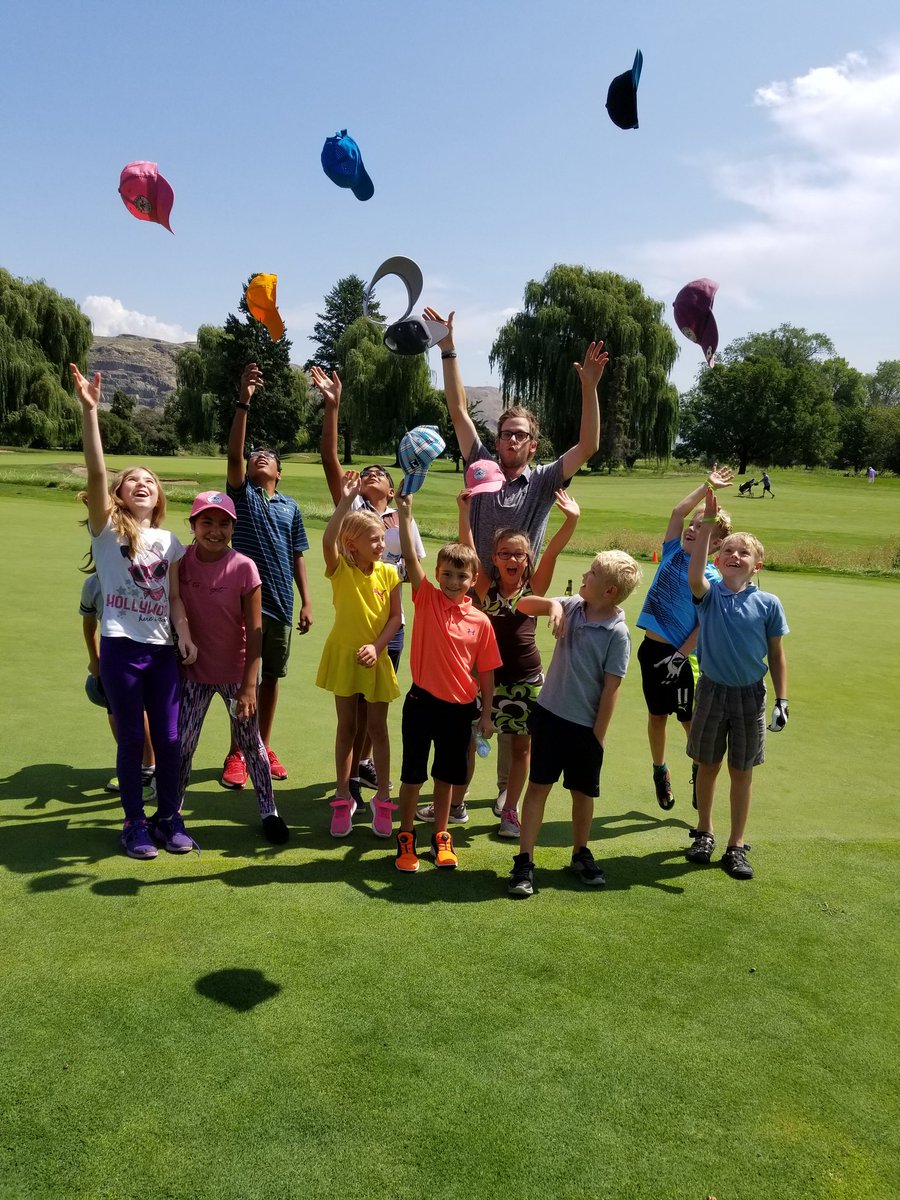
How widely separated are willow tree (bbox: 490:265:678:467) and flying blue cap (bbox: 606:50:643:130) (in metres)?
36.3

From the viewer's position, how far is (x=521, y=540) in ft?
15.5

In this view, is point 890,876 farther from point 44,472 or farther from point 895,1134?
point 44,472

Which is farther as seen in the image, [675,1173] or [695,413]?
[695,413]

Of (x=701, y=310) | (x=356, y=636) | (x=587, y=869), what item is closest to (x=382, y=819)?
(x=356, y=636)

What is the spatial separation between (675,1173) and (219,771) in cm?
386

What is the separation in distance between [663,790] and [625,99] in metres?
3.82

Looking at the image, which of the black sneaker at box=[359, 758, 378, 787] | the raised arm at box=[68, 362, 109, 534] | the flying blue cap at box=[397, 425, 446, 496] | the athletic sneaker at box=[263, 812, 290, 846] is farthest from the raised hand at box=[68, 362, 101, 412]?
the black sneaker at box=[359, 758, 378, 787]

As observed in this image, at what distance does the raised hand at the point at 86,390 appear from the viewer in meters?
4.11

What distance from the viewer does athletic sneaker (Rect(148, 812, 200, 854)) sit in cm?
432

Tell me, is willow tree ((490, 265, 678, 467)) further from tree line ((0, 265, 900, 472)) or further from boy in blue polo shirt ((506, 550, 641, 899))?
boy in blue polo shirt ((506, 550, 641, 899))

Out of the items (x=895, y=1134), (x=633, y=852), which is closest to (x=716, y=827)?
(x=633, y=852)

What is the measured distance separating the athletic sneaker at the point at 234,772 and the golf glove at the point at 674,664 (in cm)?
263

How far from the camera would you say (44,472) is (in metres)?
28.4

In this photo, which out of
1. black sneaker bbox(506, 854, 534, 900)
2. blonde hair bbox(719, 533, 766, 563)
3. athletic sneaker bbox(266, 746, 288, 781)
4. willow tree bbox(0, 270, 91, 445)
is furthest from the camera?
willow tree bbox(0, 270, 91, 445)
